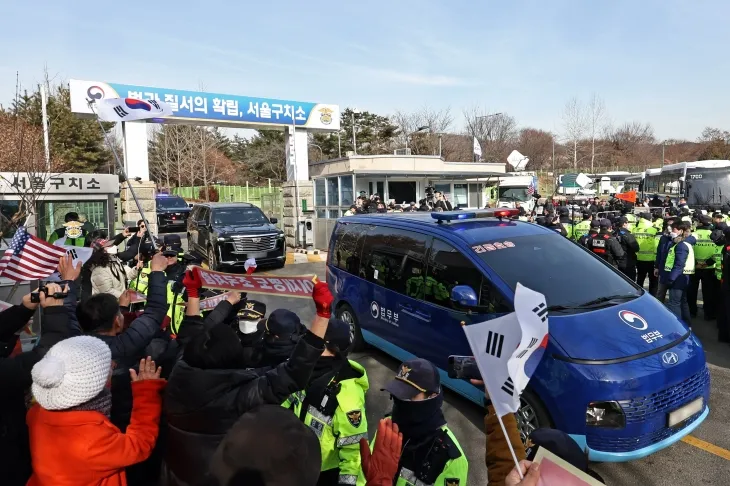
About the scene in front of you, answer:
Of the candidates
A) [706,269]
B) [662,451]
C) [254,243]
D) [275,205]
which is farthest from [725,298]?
[275,205]

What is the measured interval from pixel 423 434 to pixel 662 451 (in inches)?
115

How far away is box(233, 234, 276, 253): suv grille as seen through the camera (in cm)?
1262

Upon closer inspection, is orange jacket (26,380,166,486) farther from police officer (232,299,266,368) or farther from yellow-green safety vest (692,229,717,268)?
yellow-green safety vest (692,229,717,268)

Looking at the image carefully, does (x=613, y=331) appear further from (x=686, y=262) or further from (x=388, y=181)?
(x=388, y=181)

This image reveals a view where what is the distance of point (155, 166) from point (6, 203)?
1311 inches

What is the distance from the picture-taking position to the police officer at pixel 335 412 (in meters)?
2.60

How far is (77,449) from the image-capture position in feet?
5.94

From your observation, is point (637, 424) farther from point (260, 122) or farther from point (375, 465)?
point (260, 122)

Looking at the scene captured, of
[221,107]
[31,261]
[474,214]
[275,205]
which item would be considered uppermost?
[221,107]

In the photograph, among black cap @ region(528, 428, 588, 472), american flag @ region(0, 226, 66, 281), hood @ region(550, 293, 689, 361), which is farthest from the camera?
american flag @ region(0, 226, 66, 281)

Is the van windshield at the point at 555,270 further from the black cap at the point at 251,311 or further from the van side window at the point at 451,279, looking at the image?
the black cap at the point at 251,311

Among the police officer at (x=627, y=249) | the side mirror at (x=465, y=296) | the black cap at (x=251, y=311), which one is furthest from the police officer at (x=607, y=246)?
the black cap at (x=251, y=311)

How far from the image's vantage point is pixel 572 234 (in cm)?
1121

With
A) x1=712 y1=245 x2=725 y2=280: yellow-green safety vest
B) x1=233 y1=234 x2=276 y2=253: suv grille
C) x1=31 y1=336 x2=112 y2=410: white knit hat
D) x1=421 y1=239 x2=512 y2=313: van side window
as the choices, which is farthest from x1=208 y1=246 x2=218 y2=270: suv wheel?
x1=31 y1=336 x2=112 y2=410: white knit hat
